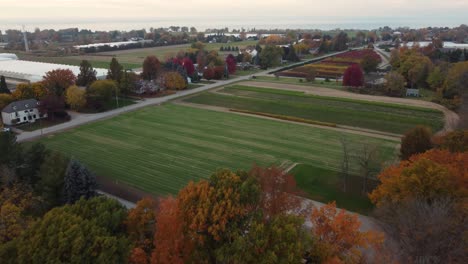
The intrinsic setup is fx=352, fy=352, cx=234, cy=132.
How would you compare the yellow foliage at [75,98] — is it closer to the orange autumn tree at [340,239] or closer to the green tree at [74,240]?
the green tree at [74,240]

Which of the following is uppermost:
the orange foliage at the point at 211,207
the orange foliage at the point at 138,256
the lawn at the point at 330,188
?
the orange foliage at the point at 211,207

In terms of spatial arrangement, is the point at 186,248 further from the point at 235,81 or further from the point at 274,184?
the point at 235,81

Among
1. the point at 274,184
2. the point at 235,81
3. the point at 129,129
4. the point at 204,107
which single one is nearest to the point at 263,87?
the point at 235,81

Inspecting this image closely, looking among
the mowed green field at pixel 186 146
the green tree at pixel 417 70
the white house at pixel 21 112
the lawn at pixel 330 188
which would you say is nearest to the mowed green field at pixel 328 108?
the mowed green field at pixel 186 146

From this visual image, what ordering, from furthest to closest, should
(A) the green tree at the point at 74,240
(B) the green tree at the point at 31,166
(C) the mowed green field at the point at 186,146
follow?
(C) the mowed green field at the point at 186,146
(B) the green tree at the point at 31,166
(A) the green tree at the point at 74,240

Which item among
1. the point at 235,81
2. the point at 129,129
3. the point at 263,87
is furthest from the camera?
the point at 235,81

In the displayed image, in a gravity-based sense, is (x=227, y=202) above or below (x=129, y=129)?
above
